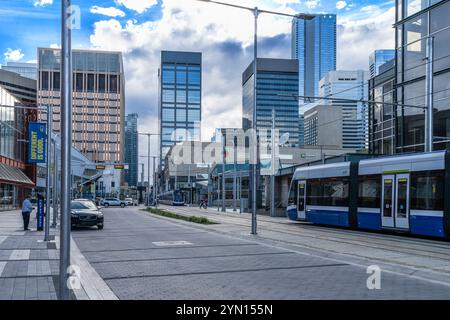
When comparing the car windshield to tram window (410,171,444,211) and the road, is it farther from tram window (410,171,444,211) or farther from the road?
tram window (410,171,444,211)

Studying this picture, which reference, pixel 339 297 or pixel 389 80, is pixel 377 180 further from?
pixel 389 80

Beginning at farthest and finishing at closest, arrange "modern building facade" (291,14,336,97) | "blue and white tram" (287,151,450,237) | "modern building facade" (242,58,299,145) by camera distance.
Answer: "modern building facade" (291,14,336,97) → "modern building facade" (242,58,299,145) → "blue and white tram" (287,151,450,237)

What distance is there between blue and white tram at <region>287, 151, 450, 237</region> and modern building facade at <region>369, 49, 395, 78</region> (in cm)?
2255

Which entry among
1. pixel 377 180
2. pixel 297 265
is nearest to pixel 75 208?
pixel 377 180

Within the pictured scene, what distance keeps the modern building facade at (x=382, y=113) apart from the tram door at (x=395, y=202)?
17.6 metres

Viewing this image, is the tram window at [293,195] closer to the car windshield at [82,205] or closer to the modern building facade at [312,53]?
the car windshield at [82,205]

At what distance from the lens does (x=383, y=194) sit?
21.3m

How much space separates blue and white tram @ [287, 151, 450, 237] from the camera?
18.2m

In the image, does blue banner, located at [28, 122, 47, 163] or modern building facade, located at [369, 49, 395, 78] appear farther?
modern building facade, located at [369, 49, 395, 78]

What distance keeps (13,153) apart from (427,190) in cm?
4776

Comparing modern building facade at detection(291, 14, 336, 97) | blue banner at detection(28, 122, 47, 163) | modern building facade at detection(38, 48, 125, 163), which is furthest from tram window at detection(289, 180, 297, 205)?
modern building facade at detection(291, 14, 336, 97)

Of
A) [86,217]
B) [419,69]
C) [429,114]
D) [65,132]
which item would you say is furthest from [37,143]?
[65,132]

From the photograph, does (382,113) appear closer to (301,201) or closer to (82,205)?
(301,201)
